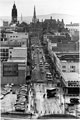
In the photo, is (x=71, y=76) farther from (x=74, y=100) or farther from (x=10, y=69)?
(x=10, y=69)

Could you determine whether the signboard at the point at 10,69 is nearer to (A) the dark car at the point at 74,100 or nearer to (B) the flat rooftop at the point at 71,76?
(B) the flat rooftop at the point at 71,76

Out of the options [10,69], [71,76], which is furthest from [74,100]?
[10,69]

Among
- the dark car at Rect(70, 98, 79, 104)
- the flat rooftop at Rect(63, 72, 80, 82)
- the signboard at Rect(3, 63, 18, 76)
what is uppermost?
the signboard at Rect(3, 63, 18, 76)

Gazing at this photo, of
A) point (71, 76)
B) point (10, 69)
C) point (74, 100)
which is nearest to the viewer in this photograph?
point (74, 100)

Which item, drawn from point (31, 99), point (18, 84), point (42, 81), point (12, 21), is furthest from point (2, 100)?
point (12, 21)

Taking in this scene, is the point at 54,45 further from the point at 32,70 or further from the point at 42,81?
the point at 42,81

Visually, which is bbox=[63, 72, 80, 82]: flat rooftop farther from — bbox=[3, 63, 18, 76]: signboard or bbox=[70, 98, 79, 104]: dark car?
bbox=[3, 63, 18, 76]: signboard

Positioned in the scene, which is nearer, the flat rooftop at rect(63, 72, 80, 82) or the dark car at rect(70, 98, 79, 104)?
the dark car at rect(70, 98, 79, 104)

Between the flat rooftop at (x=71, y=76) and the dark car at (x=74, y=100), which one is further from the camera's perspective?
the flat rooftop at (x=71, y=76)
